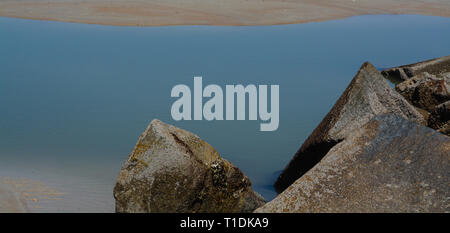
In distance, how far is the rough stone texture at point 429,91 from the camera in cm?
852

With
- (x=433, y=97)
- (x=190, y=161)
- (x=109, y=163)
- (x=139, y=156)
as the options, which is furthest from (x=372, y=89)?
(x=109, y=163)

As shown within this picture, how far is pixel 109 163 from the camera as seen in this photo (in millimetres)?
7871

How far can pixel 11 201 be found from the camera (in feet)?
20.5

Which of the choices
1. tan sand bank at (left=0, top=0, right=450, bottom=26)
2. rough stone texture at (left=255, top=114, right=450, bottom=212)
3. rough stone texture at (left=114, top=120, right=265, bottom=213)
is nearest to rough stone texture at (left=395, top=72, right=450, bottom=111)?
rough stone texture at (left=255, top=114, right=450, bottom=212)

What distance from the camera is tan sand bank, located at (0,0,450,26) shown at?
1778 centimetres

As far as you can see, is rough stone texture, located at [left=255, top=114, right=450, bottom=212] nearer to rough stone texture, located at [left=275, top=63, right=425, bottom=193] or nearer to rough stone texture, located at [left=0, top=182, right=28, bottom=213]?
rough stone texture, located at [left=275, top=63, right=425, bottom=193]

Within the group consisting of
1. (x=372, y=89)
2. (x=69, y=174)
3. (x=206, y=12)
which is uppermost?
(x=206, y=12)

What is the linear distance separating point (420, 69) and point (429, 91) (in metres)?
3.37

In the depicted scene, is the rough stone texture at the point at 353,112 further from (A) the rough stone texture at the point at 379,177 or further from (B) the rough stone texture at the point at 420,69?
(B) the rough stone texture at the point at 420,69

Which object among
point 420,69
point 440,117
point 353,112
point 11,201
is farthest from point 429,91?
point 11,201

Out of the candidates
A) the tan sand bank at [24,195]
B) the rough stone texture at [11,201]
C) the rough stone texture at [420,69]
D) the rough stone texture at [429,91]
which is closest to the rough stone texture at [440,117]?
the rough stone texture at [429,91]

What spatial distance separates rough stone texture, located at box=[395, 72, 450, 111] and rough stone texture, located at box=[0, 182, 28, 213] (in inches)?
221

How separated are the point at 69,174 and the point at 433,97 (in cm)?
526
